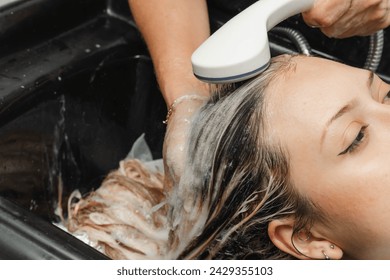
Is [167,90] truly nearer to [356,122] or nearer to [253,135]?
[253,135]

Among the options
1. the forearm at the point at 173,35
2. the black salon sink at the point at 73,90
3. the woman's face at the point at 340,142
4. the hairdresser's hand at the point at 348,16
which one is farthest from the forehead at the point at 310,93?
the black salon sink at the point at 73,90

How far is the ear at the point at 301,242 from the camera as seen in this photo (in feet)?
3.37

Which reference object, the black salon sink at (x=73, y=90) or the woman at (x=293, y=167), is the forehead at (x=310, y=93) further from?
the black salon sink at (x=73, y=90)

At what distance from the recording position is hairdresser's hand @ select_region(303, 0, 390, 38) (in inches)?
42.1

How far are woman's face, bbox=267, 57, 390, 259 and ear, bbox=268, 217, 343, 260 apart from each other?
42 mm

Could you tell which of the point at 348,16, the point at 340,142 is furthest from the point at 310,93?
the point at 348,16

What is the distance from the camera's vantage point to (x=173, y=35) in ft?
4.18

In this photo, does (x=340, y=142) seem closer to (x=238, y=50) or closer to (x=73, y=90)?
(x=238, y=50)

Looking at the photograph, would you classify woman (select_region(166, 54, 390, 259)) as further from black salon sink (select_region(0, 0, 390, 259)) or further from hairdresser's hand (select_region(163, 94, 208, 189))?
black salon sink (select_region(0, 0, 390, 259))

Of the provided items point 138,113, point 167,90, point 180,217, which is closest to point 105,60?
point 138,113

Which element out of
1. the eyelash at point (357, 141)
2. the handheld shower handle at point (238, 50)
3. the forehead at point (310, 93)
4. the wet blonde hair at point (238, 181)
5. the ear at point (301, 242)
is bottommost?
the ear at point (301, 242)

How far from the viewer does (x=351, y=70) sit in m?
0.99

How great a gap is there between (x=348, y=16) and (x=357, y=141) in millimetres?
280

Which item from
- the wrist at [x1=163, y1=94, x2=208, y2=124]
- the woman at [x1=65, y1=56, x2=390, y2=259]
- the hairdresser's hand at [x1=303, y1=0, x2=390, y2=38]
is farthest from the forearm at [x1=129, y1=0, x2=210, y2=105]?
the hairdresser's hand at [x1=303, y1=0, x2=390, y2=38]
